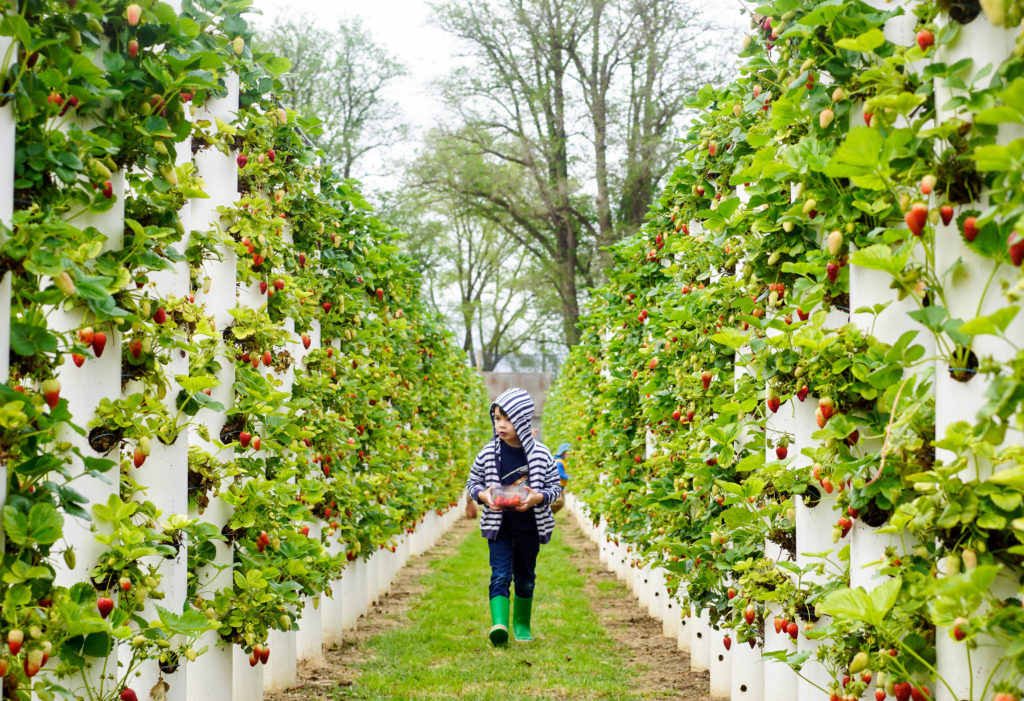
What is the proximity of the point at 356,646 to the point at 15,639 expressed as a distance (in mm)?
4690

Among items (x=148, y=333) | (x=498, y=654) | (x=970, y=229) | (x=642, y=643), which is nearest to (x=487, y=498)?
→ (x=498, y=654)

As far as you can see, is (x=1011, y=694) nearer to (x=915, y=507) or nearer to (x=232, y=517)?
(x=915, y=507)

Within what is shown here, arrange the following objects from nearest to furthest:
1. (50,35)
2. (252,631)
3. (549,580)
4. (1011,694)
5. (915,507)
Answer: (1011,694), (915,507), (50,35), (252,631), (549,580)

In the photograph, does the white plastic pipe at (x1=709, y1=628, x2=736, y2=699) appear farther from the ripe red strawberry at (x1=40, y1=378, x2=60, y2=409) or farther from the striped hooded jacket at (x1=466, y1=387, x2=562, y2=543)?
the ripe red strawberry at (x1=40, y1=378, x2=60, y2=409)

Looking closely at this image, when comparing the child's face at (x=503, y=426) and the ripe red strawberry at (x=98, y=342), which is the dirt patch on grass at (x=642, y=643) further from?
the ripe red strawberry at (x=98, y=342)

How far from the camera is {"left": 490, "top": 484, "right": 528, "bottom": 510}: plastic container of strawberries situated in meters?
6.02

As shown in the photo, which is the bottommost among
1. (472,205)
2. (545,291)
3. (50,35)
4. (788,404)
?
(788,404)

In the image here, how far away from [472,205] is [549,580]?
1660 cm

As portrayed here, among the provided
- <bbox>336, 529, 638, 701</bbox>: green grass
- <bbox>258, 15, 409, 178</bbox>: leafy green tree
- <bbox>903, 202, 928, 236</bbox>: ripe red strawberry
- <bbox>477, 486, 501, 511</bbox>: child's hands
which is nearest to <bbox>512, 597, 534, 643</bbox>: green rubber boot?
<bbox>336, 529, 638, 701</bbox>: green grass

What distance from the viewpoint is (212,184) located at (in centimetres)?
420

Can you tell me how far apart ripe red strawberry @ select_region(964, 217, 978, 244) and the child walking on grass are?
418 cm

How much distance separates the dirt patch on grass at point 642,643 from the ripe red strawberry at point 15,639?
11.7ft

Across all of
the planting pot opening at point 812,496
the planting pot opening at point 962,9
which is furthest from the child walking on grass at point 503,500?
the planting pot opening at point 962,9

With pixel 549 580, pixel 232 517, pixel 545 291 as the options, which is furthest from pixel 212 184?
pixel 545 291
